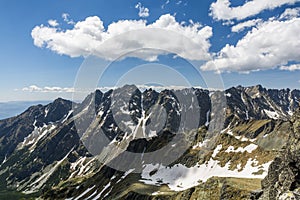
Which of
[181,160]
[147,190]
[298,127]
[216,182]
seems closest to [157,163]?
[181,160]

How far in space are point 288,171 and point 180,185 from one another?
64879mm

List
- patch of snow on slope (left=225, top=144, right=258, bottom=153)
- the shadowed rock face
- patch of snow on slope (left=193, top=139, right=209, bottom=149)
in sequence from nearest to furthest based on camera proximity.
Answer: the shadowed rock face < patch of snow on slope (left=225, top=144, right=258, bottom=153) < patch of snow on slope (left=193, top=139, right=209, bottom=149)

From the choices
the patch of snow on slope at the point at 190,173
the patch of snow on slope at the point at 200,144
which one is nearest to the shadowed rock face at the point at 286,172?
the patch of snow on slope at the point at 190,173

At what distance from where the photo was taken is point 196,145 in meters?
144

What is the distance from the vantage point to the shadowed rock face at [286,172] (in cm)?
3562

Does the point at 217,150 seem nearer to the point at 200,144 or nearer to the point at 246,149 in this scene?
the point at 246,149

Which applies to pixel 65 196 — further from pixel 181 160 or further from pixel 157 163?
pixel 181 160

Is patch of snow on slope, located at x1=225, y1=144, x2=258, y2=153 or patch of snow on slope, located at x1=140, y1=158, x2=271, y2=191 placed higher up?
patch of snow on slope, located at x1=225, y1=144, x2=258, y2=153

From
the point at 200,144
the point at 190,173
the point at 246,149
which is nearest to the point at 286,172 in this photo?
the point at 190,173

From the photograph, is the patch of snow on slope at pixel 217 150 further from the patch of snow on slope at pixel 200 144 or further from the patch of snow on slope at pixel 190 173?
the patch of snow on slope at pixel 200 144

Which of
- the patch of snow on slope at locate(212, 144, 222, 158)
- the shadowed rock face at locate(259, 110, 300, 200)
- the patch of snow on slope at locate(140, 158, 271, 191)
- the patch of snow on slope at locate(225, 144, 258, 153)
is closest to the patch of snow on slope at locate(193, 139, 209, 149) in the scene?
the patch of snow on slope at locate(212, 144, 222, 158)

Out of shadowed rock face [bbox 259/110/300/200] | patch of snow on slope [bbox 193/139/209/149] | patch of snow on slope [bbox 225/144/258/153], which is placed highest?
shadowed rock face [bbox 259/110/300/200]

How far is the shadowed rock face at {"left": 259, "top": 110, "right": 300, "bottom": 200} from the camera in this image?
3562 cm

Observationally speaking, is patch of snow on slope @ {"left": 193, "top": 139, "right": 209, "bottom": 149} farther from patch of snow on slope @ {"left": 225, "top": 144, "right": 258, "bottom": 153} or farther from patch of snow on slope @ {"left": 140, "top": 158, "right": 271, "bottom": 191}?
patch of snow on slope @ {"left": 140, "top": 158, "right": 271, "bottom": 191}
